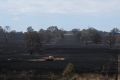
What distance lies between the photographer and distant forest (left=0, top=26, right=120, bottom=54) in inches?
3492

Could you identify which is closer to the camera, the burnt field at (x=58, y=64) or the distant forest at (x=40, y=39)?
the burnt field at (x=58, y=64)

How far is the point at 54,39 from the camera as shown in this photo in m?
154

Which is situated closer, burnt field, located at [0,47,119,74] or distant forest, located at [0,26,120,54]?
burnt field, located at [0,47,119,74]

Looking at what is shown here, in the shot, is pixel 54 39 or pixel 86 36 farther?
pixel 54 39

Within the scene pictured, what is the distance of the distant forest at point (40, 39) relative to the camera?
8869 centimetres

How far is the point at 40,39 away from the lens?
341 ft

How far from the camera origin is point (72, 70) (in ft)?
93.8

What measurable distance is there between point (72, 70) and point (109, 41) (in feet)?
274

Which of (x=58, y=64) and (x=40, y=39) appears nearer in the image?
(x=58, y=64)

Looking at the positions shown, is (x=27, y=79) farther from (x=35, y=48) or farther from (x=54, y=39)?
(x=54, y=39)

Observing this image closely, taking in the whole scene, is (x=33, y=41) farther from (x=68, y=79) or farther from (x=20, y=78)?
→ (x=68, y=79)

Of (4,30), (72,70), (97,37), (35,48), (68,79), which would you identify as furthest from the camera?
(4,30)

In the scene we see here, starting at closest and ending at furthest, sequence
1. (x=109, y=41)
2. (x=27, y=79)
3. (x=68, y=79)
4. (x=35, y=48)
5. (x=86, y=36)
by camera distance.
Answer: (x=68, y=79) → (x=27, y=79) → (x=35, y=48) → (x=109, y=41) → (x=86, y=36)

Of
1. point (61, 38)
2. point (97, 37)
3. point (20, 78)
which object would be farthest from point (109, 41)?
point (20, 78)
